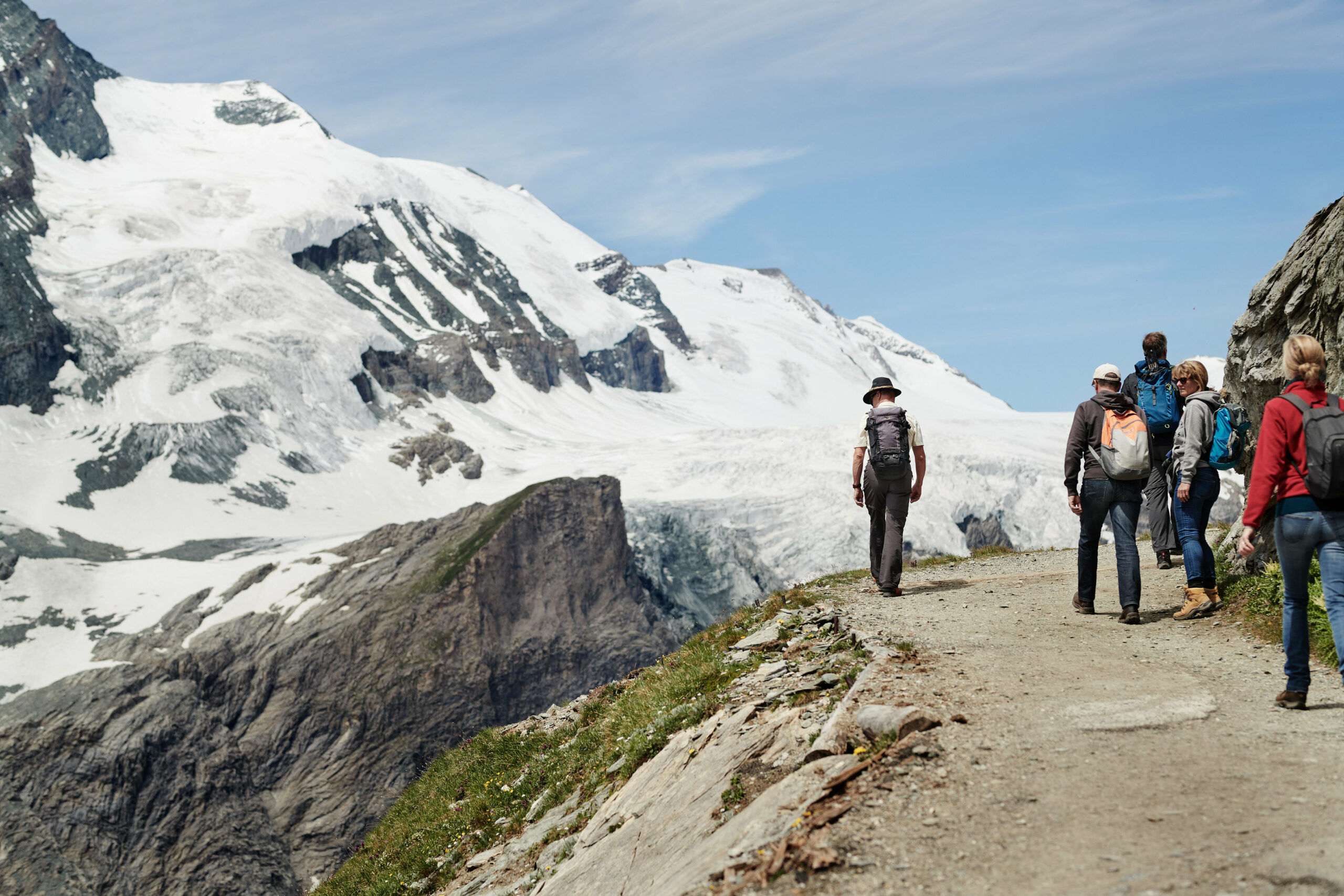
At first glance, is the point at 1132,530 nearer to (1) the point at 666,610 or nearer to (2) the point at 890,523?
(2) the point at 890,523

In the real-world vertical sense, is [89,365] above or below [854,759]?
above

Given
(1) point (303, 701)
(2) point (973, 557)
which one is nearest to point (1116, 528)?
(2) point (973, 557)

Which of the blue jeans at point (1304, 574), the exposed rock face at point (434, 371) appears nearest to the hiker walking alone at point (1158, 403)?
the blue jeans at point (1304, 574)

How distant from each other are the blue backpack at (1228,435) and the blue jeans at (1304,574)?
11.4 feet

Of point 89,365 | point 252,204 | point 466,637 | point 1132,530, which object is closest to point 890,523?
point 1132,530

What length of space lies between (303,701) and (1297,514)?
7563 cm

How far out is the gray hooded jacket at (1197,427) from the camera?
1102 cm

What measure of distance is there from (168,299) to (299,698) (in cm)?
7754

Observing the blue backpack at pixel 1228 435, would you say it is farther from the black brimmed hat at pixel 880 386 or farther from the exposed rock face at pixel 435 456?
the exposed rock face at pixel 435 456

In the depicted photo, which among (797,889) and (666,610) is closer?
(797,889)

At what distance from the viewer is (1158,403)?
13070mm

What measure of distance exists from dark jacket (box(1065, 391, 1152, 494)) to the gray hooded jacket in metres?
0.70

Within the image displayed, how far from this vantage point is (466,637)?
79.1 meters

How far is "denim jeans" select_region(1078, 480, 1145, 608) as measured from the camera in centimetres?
1140
